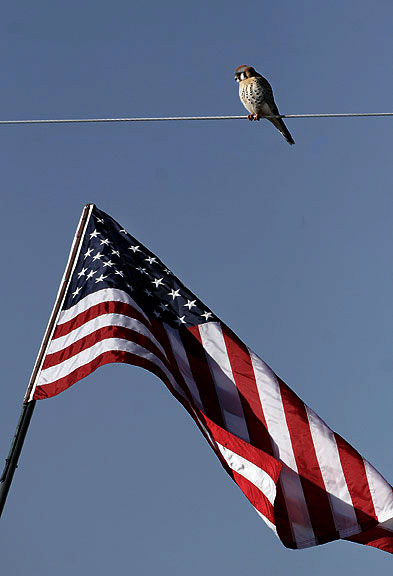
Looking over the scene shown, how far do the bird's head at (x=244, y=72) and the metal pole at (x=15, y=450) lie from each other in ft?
25.7

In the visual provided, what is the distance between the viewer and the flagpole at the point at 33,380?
26.3 feet

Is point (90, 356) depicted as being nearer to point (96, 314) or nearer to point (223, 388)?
point (96, 314)

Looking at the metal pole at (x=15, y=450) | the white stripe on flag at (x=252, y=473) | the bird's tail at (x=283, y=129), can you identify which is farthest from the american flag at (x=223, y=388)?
the bird's tail at (x=283, y=129)

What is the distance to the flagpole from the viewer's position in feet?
26.3

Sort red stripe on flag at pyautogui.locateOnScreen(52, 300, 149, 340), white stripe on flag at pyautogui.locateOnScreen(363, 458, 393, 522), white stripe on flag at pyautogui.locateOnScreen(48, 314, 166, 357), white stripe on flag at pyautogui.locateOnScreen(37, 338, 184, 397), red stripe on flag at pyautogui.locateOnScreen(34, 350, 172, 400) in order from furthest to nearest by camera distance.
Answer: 1. white stripe on flag at pyautogui.locateOnScreen(363, 458, 393, 522)
2. red stripe on flag at pyautogui.locateOnScreen(52, 300, 149, 340)
3. white stripe on flag at pyautogui.locateOnScreen(48, 314, 166, 357)
4. white stripe on flag at pyautogui.locateOnScreen(37, 338, 184, 397)
5. red stripe on flag at pyautogui.locateOnScreen(34, 350, 172, 400)

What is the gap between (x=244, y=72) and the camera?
48.8 ft

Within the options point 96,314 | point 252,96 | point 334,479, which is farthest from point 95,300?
point 252,96

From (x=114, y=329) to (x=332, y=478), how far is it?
300cm

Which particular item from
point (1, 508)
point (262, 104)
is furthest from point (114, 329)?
point (262, 104)

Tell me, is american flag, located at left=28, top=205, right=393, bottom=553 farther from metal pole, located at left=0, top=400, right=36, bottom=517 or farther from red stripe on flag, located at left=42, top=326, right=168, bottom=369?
metal pole, located at left=0, top=400, right=36, bottom=517

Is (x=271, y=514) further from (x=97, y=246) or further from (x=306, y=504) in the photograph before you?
(x=97, y=246)

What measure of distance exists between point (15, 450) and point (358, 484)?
13.2ft

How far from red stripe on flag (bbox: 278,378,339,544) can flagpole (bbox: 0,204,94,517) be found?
2.88m

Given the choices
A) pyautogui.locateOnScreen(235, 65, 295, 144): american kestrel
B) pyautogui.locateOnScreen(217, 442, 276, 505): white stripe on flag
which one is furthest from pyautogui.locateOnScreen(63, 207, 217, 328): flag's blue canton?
pyautogui.locateOnScreen(235, 65, 295, 144): american kestrel
